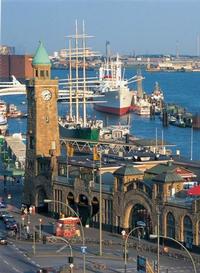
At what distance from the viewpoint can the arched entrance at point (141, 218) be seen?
63763mm

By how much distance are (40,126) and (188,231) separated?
2162 centimetres

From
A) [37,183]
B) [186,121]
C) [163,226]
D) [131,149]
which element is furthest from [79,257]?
[186,121]

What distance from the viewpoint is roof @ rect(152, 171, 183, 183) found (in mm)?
61938

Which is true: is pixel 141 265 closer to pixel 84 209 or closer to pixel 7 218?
pixel 84 209

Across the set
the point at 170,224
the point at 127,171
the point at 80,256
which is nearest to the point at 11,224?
the point at 127,171

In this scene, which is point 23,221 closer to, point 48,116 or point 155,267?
point 48,116

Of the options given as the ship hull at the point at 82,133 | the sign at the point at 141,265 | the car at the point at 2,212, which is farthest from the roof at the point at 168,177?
the ship hull at the point at 82,133

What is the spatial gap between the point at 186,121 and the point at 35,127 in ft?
335

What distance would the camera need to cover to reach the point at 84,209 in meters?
70.4

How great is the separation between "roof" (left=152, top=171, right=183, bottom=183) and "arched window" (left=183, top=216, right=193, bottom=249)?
9.53 feet

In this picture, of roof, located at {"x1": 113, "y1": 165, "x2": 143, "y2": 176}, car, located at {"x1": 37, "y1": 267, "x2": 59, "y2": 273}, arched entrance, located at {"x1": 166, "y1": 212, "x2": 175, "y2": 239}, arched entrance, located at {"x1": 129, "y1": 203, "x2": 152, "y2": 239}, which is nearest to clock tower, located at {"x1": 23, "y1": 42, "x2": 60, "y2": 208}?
roof, located at {"x1": 113, "y1": 165, "x2": 143, "y2": 176}

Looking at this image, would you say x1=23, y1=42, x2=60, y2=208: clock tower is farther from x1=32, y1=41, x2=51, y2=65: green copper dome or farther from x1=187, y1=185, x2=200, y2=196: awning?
x1=187, y1=185, x2=200, y2=196: awning

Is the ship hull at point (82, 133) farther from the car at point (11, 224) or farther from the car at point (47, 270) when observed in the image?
the car at point (47, 270)

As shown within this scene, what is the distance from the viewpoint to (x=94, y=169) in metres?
70.2
